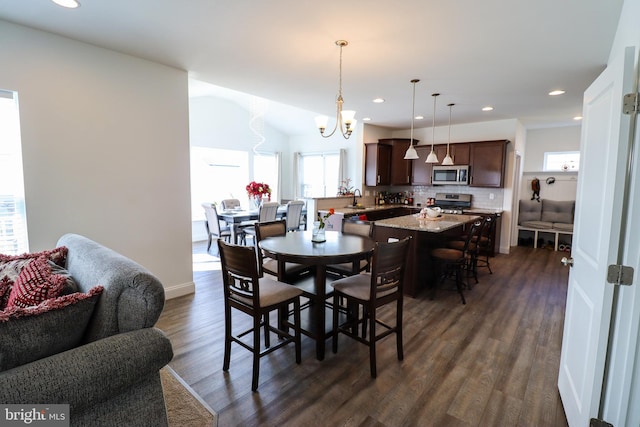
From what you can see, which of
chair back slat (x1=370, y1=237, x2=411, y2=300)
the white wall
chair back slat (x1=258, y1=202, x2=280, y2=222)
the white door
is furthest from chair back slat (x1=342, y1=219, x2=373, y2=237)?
chair back slat (x1=258, y1=202, x2=280, y2=222)

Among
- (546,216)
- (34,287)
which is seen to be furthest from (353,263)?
(546,216)

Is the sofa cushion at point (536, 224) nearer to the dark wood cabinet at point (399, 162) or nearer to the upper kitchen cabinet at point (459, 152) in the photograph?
the upper kitchen cabinet at point (459, 152)

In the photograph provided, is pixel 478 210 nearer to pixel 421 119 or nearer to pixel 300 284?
pixel 421 119

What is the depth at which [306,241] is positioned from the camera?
2852mm

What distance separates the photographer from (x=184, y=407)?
6.31 ft

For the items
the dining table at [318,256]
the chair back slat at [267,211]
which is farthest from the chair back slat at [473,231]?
the chair back slat at [267,211]

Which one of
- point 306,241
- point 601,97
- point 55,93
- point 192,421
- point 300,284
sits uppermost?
point 55,93

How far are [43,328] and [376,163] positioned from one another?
6.07 m

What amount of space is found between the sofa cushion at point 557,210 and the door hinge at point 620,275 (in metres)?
6.52

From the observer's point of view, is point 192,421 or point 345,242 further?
point 345,242

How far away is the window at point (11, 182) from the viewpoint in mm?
2545

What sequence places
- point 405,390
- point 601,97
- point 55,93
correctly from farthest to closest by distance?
1. point 55,93
2. point 405,390
3. point 601,97

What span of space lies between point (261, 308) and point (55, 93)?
262 cm

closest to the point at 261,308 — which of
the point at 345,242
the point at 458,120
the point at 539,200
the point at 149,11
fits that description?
the point at 345,242
